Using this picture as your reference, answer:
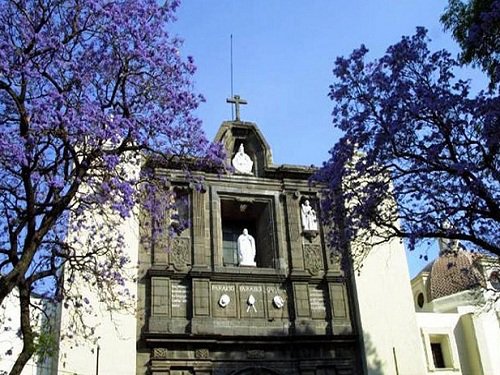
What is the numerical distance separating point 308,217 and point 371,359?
383 cm

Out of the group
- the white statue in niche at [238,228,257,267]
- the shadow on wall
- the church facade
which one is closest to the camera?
the church facade

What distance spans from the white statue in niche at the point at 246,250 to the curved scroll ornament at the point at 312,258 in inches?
51.3

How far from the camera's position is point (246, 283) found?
16.5 m

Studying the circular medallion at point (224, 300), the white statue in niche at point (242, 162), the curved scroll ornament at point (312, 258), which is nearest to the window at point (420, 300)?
the curved scroll ornament at point (312, 258)

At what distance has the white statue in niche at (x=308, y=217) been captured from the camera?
17.7m

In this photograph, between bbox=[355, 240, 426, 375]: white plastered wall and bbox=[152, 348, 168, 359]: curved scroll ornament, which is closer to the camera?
bbox=[152, 348, 168, 359]: curved scroll ornament

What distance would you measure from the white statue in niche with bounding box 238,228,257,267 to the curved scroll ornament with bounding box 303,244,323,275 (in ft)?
4.27

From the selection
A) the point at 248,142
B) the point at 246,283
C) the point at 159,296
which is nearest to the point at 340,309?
the point at 246,283

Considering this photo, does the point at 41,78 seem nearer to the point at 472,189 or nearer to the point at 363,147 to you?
the point at 363,147

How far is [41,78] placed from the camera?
10453 mm

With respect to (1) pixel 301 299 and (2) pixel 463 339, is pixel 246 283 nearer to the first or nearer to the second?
(1) pixel 301 299

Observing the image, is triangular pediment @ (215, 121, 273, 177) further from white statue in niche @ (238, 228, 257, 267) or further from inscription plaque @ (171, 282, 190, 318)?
inscription plaque @ (171, 282, 190, 318)

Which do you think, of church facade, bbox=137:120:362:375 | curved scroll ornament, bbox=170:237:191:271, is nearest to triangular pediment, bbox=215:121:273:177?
church facade, bbox=137:120:362:375

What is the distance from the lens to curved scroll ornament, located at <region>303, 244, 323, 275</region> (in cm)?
1714
